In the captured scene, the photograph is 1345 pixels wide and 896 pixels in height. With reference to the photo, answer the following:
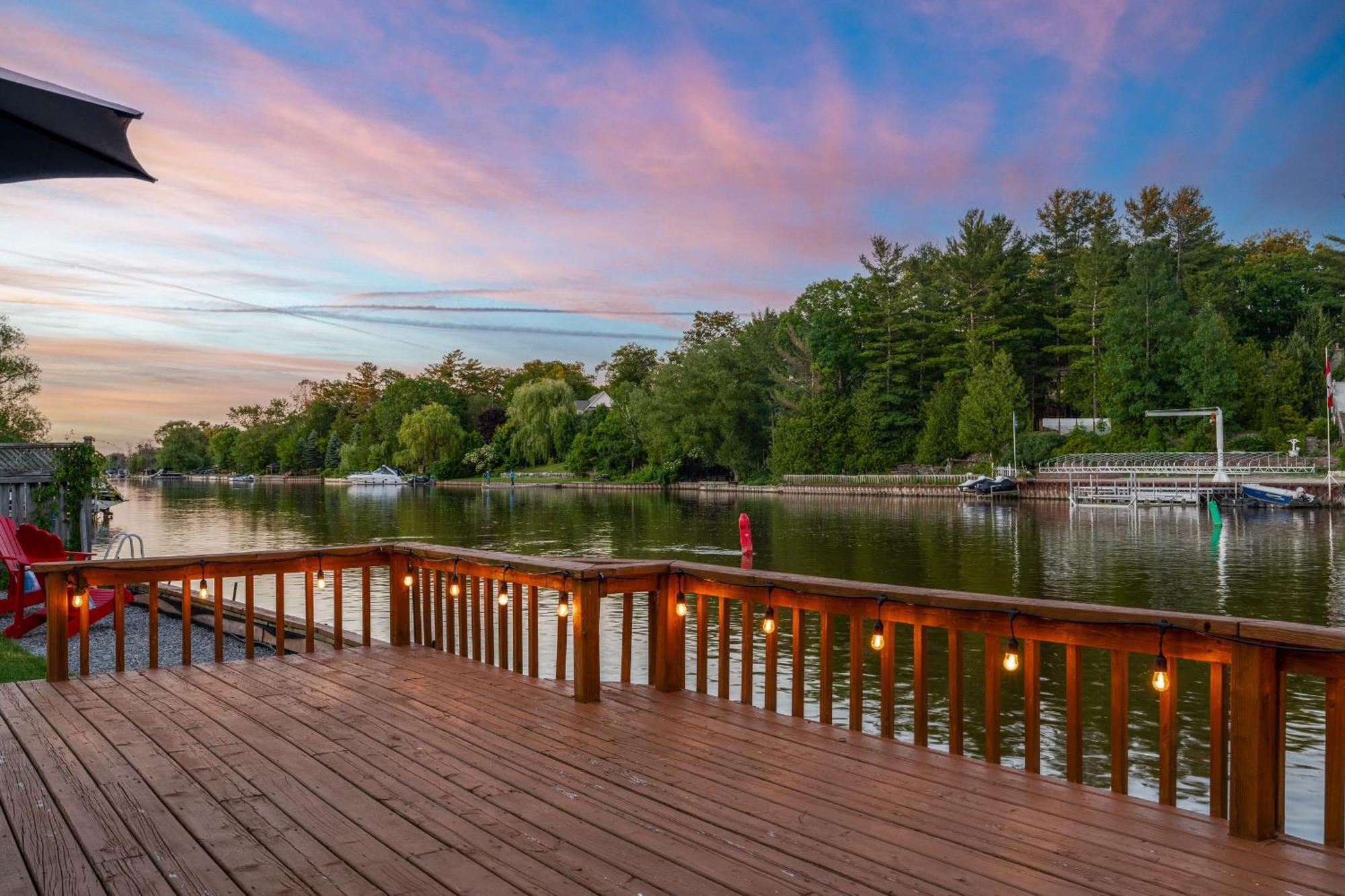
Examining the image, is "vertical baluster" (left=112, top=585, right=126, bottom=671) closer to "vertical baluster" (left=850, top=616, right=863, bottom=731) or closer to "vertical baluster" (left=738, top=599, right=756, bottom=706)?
"vertical baluster" (left=738, top=599, right=756, bottom=706)

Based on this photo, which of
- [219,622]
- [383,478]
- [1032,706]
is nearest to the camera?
[1032,706]

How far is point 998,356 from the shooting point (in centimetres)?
5022

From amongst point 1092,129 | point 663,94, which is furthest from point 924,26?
point 1092,129

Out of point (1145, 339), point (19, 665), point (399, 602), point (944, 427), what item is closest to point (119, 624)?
point (399, 602)

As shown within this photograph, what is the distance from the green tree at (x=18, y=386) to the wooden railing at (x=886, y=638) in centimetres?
2984

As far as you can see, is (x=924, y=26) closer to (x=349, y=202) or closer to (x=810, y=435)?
(x=349, y=202)

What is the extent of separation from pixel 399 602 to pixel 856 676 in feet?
10.5

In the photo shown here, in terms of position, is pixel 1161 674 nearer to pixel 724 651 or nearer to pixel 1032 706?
pixel 1032 706

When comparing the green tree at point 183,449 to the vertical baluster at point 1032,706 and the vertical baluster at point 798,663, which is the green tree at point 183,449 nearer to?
the vertical baluster at point 798,663

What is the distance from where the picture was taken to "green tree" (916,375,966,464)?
5278 centimetres

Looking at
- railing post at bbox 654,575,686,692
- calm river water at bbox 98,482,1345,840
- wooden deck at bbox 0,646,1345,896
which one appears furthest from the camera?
calm river water at bbox 98,482,1345,840

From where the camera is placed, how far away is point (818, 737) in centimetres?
374

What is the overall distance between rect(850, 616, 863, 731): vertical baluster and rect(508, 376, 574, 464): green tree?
69.2 meters

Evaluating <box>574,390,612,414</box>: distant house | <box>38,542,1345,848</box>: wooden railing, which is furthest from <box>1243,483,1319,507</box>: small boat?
<box>574,390,612,414</box>: distant house
